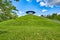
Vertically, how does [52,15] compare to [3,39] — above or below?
above

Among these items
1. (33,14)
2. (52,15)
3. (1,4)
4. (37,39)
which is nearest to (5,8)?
(1,4)

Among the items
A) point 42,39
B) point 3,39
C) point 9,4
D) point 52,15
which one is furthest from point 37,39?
point 52,15

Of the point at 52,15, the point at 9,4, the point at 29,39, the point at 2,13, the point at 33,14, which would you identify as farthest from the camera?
the point at 52,15

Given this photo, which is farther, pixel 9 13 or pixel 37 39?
pixel 9 13

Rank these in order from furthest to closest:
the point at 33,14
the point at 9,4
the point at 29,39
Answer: the point at 33,14, the point at 9,4, the point at 29,39

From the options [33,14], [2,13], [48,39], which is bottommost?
[48,39]

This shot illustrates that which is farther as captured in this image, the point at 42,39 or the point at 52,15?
the point at 52,15

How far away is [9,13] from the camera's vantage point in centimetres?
3431

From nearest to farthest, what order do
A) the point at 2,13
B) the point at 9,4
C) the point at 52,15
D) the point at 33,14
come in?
the point at 2,13
the point at 9,4
the point at 33,14
the point at 52,15

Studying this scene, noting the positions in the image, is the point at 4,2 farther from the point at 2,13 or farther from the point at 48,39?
the point at 48,39

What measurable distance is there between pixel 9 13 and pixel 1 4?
213 centimetres

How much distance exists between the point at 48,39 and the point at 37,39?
5.32 feet

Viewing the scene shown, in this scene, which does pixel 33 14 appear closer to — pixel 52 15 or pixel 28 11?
pixel 28 11

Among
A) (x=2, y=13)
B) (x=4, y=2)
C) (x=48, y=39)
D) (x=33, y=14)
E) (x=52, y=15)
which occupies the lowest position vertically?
(x=48, y=39)
